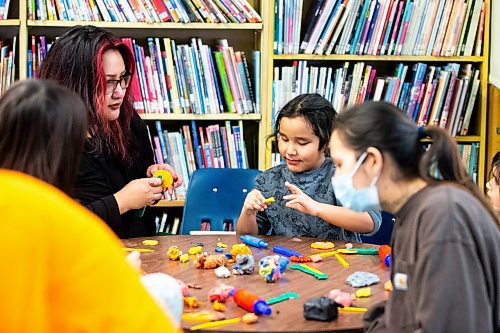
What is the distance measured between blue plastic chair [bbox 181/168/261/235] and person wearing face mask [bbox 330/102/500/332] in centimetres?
131

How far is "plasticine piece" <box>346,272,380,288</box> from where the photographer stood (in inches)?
77.2

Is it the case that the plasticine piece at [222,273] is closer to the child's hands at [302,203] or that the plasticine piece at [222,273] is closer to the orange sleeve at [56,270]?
the child's hands at [302,203]

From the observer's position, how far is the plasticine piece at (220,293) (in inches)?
71.3

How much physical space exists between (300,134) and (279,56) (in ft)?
2.95

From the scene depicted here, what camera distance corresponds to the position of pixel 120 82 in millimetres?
2721

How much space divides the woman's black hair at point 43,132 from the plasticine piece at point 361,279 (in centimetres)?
92

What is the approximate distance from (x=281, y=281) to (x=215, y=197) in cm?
102

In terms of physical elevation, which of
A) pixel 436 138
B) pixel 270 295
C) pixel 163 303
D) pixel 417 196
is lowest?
pixel 270 295

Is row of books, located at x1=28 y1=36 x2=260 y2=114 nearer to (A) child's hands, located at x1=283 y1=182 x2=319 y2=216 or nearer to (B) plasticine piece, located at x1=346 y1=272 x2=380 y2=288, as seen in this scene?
(A) child's hands, located at x1=283 y1=182 x2=319 y2=216

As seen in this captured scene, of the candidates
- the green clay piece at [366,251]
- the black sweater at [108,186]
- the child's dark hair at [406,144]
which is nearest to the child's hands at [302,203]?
the green clay piece at [366,251]

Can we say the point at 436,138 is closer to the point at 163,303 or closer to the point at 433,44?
the point at 163,303

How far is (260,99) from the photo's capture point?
3.49 meters

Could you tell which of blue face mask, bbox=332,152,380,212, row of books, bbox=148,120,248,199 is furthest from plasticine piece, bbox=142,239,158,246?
row of books, bbox=148,120,248,199

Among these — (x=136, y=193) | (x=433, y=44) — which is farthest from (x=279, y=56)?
(x=136, y=193)
